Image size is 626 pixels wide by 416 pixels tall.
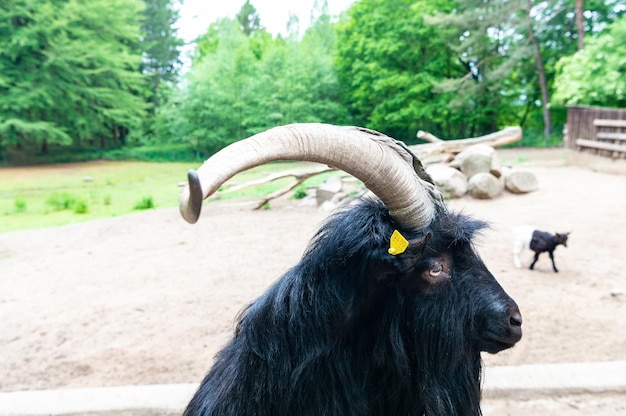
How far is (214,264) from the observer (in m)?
6.63

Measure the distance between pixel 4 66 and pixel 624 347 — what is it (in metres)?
19.0

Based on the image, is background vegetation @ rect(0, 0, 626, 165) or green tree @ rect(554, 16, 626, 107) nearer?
green tree @ rect(554, 16, 626, 107)

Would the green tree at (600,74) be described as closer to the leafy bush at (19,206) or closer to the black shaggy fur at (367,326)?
the black shaggy fur at (367,326)

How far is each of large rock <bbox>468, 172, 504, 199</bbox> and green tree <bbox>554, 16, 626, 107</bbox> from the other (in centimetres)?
671

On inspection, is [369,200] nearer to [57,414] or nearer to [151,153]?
[57,414]

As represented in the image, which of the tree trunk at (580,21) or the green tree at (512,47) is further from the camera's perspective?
the green tree at (512,47)

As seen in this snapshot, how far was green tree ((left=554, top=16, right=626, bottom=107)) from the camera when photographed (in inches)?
526

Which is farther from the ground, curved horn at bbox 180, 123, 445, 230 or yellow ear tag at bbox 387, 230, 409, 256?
curved horn at bbox 180, 123, 445, 230

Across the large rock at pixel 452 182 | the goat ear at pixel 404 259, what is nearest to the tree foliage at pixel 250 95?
the large rock at pixel 452 182

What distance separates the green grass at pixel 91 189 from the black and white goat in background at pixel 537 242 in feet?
19.5

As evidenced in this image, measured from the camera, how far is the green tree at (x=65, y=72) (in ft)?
52.0

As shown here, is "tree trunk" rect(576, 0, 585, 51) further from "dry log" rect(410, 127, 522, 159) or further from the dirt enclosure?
the dirt enclosure

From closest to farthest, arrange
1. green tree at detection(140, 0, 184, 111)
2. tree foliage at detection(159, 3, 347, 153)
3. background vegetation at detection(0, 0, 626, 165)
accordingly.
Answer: tree foliage at detection(159, 3, 347, 153)
background vegetation at detection(0, 0, 626, 165)
green tree at detection(140, 0, 184, 111)

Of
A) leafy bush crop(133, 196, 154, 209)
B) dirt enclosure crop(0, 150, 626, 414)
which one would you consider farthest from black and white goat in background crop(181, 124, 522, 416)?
leafy bush crop(133, 196, 154, 209)
